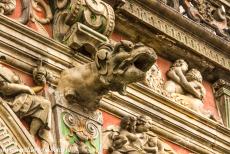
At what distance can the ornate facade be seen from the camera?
6.15 m

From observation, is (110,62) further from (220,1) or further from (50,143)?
(220,1)

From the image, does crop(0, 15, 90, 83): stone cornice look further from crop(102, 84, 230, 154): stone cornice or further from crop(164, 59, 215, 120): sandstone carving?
crop(164, 59, 215, 120): sandstone carving

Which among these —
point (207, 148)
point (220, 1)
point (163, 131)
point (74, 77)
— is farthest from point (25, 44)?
point (220, 1)

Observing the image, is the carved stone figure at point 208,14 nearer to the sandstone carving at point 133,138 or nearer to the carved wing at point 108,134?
the sandstone carving at point 133,138

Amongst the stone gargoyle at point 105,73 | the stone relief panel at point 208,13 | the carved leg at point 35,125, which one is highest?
the stone relief panel at point 208,13

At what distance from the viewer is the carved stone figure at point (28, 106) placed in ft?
19.9

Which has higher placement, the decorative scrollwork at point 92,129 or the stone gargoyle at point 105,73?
the stone gargoyle at point 105,73

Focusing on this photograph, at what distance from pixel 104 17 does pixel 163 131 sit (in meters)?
1.13

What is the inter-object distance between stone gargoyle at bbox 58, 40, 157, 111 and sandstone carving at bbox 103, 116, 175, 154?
34 cm

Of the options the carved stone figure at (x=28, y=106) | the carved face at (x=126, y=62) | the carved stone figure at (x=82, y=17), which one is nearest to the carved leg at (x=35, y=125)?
the carved stone figure at (x=28, y=106)

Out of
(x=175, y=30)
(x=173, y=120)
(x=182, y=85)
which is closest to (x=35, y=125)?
(x=173, y=120)

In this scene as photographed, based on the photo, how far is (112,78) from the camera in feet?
20.4

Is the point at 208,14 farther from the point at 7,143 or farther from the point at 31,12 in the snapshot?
the point at 7,143

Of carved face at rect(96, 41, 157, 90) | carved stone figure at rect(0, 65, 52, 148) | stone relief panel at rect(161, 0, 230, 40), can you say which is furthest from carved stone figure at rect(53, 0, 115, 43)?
stone relief panel at rect(161, 0, 230, 40)
